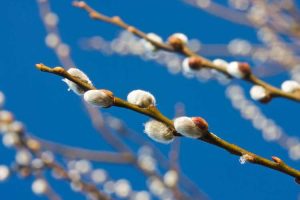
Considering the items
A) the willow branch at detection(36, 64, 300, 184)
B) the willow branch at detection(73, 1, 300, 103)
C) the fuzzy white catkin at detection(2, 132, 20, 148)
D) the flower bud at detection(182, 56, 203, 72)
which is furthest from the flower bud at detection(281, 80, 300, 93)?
the fuzzy white catkin at detection(2, 132, 20, 148)

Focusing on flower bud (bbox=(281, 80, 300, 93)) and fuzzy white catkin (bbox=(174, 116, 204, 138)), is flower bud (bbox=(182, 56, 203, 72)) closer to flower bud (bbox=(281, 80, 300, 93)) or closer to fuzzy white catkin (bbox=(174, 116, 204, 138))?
flower bud (bbox=(281, 80, 300, 93))

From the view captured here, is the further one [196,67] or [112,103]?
[196,67]

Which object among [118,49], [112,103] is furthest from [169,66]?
[112,103]

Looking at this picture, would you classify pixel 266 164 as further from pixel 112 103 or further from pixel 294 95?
pixel 294 95

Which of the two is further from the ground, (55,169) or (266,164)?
(55,169)

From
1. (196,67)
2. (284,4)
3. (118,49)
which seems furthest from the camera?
(118,49)

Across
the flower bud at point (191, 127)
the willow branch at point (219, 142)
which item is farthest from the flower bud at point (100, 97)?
the flower bud at point (191, 127)
